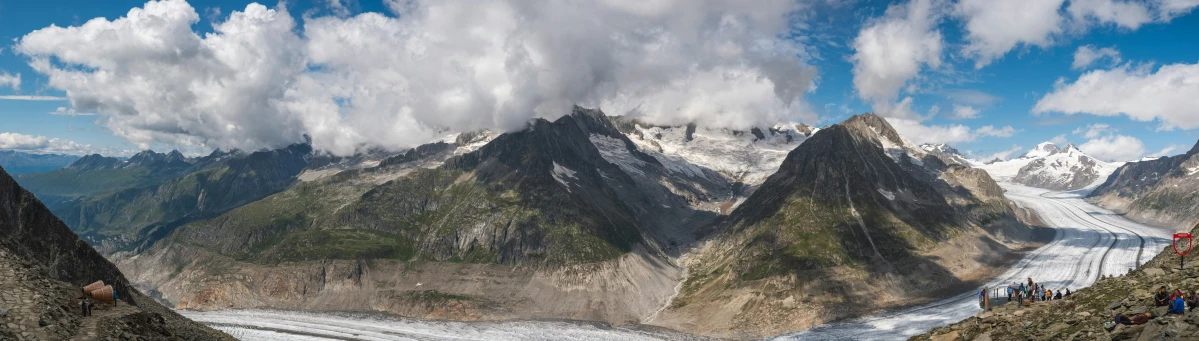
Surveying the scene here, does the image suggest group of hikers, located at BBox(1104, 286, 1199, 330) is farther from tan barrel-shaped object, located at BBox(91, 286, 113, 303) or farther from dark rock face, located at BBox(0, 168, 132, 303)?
dark rock face, located at BBox(0, 168, 132, 303)

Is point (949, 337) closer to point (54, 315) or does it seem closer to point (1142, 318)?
point (1142, 318)

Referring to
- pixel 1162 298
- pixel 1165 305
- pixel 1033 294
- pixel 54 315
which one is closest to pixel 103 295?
pixel 54 315

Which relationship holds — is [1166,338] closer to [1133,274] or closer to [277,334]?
[1133,274]

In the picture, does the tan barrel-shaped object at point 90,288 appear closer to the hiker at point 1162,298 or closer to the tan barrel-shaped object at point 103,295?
the tan barrel-shaped object at point 103,295

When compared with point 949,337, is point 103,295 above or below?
above

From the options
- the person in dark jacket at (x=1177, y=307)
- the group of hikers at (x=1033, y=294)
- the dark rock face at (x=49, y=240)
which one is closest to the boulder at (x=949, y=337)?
the group of hikers at (x=1033, y=294)

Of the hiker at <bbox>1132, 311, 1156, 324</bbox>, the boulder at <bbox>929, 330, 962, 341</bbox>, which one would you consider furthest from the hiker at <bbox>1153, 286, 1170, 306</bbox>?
the boulder at <bbox>929, 330, 962, 341</bbox>

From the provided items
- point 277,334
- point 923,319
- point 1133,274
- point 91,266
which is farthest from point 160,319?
point 923,319
